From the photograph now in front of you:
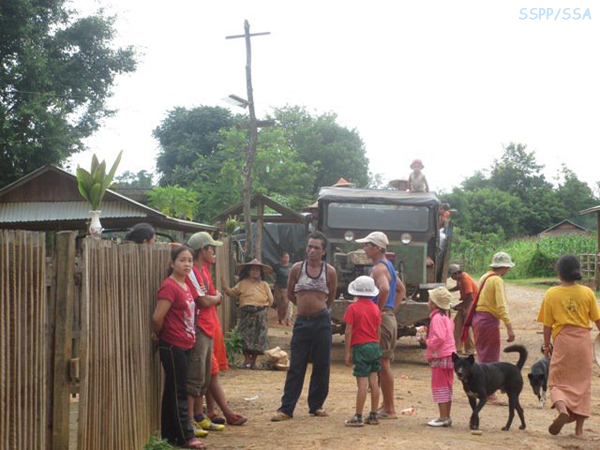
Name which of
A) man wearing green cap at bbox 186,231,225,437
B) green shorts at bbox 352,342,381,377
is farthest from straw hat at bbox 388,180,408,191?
man wearing green cap at bbox 186,231,225,437

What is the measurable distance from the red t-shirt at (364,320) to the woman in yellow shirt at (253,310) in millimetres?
4950

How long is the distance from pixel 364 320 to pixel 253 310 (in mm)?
5135

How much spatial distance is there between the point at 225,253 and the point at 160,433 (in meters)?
7.85

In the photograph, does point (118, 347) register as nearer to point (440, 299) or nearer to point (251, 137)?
point (440, 299)

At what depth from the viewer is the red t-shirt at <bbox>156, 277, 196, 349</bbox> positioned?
265 inches

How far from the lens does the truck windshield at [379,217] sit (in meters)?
15.6

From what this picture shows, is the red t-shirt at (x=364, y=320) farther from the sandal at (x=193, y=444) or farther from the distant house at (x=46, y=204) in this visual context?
the distant house at (x=46, y=204)

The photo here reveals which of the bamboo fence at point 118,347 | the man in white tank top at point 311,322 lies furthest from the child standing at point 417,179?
the bamboo fence at point 118,347

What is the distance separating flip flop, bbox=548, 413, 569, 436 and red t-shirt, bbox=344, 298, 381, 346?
1790 mm

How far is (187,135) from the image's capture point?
2279 inches

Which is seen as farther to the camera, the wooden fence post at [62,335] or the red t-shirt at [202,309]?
the red t-shirt at [202,309]

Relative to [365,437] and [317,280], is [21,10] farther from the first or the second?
[365,437]

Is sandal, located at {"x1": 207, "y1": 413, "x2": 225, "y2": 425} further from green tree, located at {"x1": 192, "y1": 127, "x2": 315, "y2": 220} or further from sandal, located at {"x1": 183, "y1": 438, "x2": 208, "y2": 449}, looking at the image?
green tree, located at {"x1": 192, "y1": 127, "x2": 315, "y2": 220}

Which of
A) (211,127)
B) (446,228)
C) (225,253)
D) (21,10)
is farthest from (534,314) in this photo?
(211,127)
